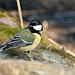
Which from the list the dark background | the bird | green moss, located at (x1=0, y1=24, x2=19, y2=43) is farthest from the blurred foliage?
the dark background

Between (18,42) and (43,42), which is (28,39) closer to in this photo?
(18,42)

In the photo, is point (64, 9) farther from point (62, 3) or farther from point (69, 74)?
point (69, 74)

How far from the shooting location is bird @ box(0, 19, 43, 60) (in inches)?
127

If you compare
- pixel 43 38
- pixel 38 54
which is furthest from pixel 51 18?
pixel 38 54

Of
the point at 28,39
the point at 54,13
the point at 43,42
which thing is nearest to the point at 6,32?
the point at 43,42

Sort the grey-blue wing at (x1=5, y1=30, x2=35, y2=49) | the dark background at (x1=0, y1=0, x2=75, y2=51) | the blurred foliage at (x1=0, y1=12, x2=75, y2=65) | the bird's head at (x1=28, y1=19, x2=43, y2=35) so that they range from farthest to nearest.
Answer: the dark background at (x1=0, y1=0, x2=75, y2=51) → the blurred foliage at (x1=0, y1=12, x2=75, y2=65) → the bird's head at (x1=28, y1=19, x2=43, y2=35) → the grey-blue wing at (x1=5, y1=30, x2=35, y2=49)

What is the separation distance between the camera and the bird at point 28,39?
3.22 m

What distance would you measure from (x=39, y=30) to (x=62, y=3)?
8060 mm

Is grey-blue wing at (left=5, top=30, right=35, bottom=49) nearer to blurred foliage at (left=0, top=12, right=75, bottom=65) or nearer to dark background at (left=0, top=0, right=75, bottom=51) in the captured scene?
blurred foliage at (left=0, top=12, right=75, bottom=65)

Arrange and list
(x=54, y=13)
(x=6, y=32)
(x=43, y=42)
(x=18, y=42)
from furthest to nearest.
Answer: (x=54, y=13), (x=43, y=42), (x=6, y=32), (x=18, y=42)

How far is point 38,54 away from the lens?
3.67 m

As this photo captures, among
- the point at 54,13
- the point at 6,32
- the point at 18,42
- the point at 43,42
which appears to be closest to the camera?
the point at 18,42

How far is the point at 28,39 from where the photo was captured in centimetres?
331

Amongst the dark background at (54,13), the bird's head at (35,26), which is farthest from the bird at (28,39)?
the dark background at (54,13)
